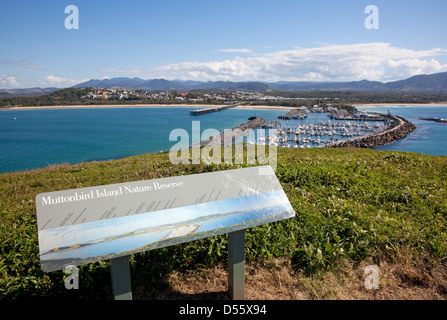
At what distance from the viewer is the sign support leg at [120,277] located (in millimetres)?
2520

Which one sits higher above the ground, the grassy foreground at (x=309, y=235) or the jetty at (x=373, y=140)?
the grassy foreground at (x=309, y=235)

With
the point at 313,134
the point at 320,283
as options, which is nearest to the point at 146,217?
the point at 320,283

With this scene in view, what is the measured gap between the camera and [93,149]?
127 ft

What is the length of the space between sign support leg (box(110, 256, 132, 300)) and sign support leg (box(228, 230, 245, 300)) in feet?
3.61

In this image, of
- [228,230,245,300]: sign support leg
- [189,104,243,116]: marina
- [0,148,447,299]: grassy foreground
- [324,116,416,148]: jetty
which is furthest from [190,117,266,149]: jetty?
[228,230,245,300]: sign support leg

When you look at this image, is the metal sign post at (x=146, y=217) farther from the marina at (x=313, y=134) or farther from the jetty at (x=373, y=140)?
the jetty at (x=373, y=140)

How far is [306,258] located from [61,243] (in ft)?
10.4

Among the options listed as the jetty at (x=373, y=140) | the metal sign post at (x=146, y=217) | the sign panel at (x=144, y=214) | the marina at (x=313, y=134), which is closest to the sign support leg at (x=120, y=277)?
the metal sign post at (x=146, y=217)

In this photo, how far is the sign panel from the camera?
7.54 feet

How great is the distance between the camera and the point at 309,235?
15.2ft

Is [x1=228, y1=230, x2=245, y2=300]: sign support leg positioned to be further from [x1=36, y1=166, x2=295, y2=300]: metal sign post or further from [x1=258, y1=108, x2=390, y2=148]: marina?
[x1=258, y1=108, x2=390, y2=148]: marina

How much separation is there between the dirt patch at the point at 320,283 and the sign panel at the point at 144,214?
118cm

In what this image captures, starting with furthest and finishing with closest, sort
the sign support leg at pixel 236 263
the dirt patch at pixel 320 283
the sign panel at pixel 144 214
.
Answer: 1. the dirt patch at pixel 320 283
2. the sign support leg at pixel 236 263
3. the sign panel at pixel 144 214
